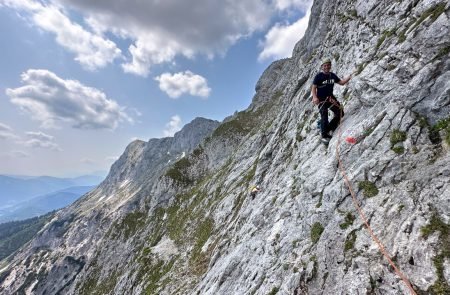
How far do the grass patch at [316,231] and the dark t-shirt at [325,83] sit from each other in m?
8.34

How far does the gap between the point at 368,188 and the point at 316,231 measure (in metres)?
3.72

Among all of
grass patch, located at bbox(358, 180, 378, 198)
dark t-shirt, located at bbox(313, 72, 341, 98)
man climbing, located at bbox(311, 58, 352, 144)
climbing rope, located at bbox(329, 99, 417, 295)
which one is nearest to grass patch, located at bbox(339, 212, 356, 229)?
climbing rope, located at bbox(329, 99, 417, 295)

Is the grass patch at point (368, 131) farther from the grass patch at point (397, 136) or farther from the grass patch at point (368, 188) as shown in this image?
the grass patch at point (368, 188)

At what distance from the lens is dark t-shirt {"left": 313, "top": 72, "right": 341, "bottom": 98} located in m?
18.2

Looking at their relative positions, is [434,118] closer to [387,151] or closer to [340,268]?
[387,151]

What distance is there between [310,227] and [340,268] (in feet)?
13.8

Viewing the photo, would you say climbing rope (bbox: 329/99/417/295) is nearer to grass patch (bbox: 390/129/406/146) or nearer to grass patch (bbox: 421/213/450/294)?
grass patch (bbox: 421/213/450/294)

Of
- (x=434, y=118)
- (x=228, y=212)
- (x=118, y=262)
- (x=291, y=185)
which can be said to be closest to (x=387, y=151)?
(x=434, y=118)

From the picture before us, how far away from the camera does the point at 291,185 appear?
891 inches

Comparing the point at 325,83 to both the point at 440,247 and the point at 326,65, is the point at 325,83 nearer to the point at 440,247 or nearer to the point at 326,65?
the point at 326,65

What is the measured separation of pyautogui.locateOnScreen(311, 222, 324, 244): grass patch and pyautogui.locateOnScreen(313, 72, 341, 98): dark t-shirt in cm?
834

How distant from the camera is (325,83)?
18.2 metres

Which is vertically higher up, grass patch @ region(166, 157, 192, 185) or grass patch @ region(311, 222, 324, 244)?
grass patch @ region(166, 157, 192, 185)

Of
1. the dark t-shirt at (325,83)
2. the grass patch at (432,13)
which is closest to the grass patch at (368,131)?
the dark t-shirt at (325,83)
